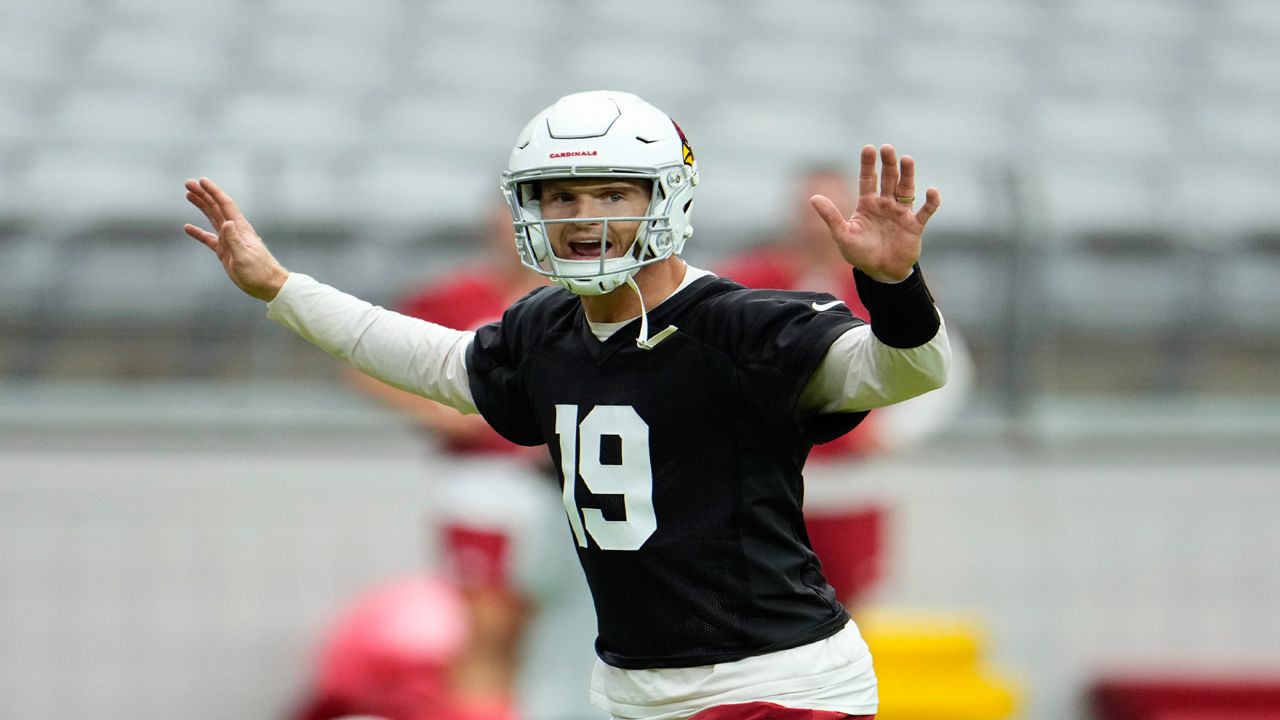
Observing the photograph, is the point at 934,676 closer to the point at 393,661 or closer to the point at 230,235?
the point at 393,661

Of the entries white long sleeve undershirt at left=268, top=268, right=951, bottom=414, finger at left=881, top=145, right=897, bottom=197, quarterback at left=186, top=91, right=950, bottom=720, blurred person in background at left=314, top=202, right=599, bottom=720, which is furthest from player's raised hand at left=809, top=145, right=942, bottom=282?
blurred person in background at left=314, top=202, right=599, bottom=720

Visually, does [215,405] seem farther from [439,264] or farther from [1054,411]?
[1054,411]

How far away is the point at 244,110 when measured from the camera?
9227 mm

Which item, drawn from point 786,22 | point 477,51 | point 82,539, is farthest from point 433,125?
point 82,539

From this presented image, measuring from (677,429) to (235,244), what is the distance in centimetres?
91

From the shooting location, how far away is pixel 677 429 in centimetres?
244

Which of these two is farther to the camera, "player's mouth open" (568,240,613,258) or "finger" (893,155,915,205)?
"player's mouth open" (568,240,613,258)

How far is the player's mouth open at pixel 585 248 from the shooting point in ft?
8.13

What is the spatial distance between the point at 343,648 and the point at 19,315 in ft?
6.06

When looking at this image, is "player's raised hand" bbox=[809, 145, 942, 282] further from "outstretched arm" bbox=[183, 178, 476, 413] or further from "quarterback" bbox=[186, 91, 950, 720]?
"outstretched arm" bbox=[183, 178, 476, 413]

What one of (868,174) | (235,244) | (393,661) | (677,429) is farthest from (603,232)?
(393,661)

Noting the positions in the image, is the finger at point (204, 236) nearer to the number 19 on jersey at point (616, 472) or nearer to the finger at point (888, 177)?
the number 19 on jersey at point (616, 472)

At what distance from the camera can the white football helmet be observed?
8.08 feet

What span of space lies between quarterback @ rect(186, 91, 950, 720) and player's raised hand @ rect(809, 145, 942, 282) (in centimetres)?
15
